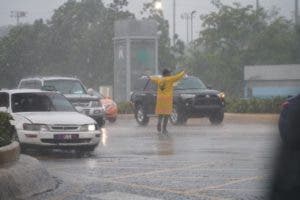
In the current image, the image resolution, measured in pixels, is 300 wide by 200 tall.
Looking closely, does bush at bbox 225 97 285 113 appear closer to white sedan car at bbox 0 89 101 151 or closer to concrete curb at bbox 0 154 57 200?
white sedan car at bbox 0 89 101 151

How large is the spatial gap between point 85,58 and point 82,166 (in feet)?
131

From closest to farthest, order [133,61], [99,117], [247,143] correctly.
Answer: [247,143], [99,117], [133,61]

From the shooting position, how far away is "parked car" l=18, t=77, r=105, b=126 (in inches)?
788

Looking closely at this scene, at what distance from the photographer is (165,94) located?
59.9 feet

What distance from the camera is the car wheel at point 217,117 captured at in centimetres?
2216

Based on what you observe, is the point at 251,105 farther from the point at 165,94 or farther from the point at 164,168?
the point at 164,168

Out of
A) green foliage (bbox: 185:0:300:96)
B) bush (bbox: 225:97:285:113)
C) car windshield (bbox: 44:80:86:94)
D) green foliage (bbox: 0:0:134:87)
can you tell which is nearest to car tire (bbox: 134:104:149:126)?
car windshield (bbox: 44:80:86:94)

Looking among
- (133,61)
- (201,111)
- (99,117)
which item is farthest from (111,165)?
(133,61)

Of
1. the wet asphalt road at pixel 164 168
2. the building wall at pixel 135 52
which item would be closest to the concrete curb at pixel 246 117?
the wet asphalt road at pixel 164 168

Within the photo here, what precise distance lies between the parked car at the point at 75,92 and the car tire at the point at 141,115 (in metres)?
2.27

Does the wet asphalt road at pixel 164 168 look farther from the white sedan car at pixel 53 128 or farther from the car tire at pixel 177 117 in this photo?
the car tire at pixel 177 117

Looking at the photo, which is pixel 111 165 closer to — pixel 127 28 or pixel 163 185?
pixel 163 185

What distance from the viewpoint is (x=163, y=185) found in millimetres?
8938

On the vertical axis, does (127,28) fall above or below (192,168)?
above
